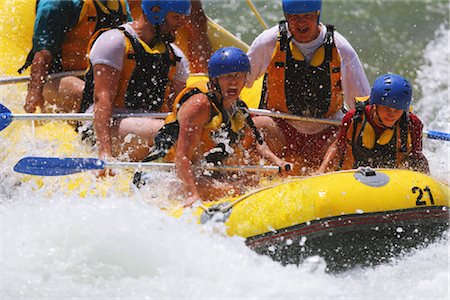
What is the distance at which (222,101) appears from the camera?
4.64 m

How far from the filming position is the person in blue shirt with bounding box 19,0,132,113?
217 inches

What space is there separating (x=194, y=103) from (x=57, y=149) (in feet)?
3.35

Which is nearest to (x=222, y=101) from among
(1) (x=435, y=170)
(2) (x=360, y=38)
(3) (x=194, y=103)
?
(3) (x=194, y=103)

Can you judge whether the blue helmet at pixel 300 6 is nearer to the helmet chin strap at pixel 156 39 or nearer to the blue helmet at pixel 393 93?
the blue helmet at pixel 393 93

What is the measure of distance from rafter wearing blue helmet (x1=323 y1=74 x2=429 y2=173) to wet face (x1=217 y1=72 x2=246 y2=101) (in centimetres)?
63

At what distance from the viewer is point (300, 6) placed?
15.9 ft

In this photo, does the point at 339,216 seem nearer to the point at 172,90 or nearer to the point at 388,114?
Answer: the point at 388,114

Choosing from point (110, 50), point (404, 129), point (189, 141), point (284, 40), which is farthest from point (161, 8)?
point (404, 129)

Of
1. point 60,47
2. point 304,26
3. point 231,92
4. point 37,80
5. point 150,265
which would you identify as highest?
point 304,26

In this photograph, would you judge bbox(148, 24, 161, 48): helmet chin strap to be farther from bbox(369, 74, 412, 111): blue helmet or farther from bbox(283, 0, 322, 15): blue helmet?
→ bbox(369, 74, 412, 111): blue helmet

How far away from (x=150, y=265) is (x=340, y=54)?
1649mm

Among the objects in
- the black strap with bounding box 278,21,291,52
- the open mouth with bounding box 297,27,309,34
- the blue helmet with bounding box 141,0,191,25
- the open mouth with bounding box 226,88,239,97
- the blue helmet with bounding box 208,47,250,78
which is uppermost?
the blue helmet with bounding box 141,0,191,25

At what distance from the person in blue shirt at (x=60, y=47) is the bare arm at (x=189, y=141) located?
118 cm

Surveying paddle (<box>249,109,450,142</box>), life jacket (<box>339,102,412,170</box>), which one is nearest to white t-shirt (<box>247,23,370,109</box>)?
paddle (<box>249,109,450,142</box>)
